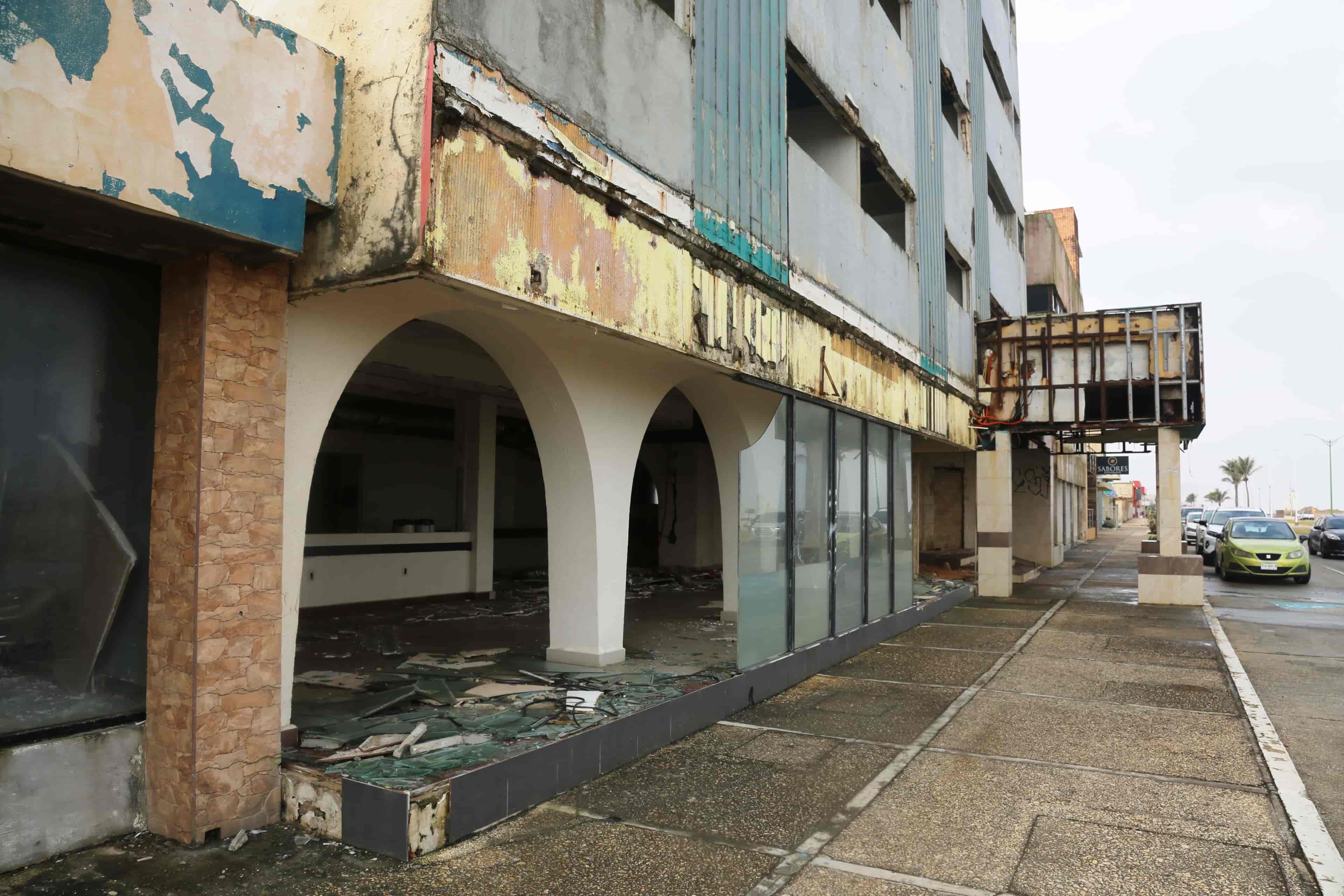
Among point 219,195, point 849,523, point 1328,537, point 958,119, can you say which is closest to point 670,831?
point 219,195

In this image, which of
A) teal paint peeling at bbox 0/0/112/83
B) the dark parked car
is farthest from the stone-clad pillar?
the dark parked car

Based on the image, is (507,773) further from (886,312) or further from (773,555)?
(886,312)

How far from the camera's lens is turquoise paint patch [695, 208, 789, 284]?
758 centimetres

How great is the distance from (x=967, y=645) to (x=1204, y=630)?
13.2 feet

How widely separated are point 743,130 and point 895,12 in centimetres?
883

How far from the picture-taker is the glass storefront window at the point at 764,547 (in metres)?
8.02

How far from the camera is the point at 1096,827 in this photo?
16.4 feet

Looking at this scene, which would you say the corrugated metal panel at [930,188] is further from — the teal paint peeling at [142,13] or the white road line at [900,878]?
the teal paint peeling at [142,13]

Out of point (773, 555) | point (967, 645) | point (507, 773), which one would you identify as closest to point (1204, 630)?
point (967, 645)

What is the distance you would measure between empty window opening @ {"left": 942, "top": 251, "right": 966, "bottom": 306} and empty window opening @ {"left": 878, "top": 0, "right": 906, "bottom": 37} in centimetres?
478

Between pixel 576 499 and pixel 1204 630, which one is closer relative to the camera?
pixel 576 499

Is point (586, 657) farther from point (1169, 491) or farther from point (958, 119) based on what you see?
point (958, 119)

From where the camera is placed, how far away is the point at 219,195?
427 centimetres

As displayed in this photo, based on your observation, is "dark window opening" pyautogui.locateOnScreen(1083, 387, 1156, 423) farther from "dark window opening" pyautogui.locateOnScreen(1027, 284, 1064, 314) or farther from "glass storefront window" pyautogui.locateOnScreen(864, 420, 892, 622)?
"dark window opening" pyautogui.locateOnScreen(1027, 284, 1064, 314)
